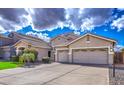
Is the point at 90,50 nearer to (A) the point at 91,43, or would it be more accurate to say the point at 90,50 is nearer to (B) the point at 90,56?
(B) the point at 90,56

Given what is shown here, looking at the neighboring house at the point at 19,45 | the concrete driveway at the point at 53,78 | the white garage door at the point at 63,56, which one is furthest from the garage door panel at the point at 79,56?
the concrete driveway at the point at 53,78

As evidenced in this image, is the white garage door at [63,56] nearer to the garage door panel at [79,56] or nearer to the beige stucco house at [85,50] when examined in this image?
the beige stucco house at [85,50]

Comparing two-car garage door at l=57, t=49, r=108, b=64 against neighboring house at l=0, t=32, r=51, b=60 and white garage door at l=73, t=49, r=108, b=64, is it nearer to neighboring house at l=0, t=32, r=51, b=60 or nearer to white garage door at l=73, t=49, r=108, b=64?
white garage door at l=73, t=49, r=108, b=64

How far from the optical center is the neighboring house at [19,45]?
817 inches

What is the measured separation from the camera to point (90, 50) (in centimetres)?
1582

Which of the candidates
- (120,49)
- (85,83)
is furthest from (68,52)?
(85,83)

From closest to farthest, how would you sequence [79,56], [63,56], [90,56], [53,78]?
1. [53,78]
2. [90,56]
3. [79,56]
4. [63,56]

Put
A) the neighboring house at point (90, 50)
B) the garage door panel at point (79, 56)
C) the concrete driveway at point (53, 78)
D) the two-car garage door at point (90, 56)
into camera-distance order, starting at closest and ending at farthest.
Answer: the concrete driveway at point (53, 78) < the neighboring house at point (90, 50) < the two-car garage door at point (90, 56) < the garage door panel at point (79, 56)

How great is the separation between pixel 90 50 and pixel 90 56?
64 cm

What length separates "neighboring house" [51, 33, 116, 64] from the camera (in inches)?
583

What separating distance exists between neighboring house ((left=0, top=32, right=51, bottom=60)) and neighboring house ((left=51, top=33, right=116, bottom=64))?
4377 mm

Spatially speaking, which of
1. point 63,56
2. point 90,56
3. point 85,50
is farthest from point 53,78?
point 63,56

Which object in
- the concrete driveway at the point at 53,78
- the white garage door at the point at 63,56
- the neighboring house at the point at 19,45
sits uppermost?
the neighboring house at the point at 19,45
